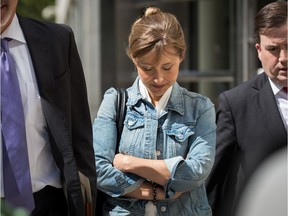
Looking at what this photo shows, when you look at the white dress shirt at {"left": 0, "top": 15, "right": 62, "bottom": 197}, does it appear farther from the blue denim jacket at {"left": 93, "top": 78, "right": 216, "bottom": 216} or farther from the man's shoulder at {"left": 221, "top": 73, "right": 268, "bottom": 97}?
the man's shoulder at {"left": 221, "top": 73, "right": 268, "bottom": 97}

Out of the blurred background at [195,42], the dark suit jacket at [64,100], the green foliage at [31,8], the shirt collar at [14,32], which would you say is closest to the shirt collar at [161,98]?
the dark suit jacket at [64,100]

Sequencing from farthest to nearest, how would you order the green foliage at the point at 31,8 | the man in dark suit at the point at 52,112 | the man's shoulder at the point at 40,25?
the green foliage at the point at 31,8 → the man's shoulder at the point at 40,25 → the man in dark suit at the point at 52,112

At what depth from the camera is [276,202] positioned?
1850 millimetres

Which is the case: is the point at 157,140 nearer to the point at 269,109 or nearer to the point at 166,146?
the point at 166,146

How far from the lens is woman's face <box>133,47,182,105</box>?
346 cm

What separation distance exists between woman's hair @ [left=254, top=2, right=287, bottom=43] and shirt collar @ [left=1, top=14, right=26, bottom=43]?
1.19 meters

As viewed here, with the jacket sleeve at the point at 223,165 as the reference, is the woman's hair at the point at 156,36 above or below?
above

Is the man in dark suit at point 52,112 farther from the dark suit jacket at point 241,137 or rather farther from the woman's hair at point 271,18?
the woman's hair at point 271,18

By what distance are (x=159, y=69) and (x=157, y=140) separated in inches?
13.0

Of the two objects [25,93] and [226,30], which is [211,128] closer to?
[25,93]

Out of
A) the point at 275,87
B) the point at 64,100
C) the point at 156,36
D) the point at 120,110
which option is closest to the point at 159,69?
the point at 156,36

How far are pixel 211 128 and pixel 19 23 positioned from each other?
102 cm

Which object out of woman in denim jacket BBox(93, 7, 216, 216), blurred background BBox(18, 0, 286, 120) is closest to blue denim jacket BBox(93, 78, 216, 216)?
woman in denim jacket BBox(93, 7, 216, 216)

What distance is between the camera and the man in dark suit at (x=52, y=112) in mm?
3268
